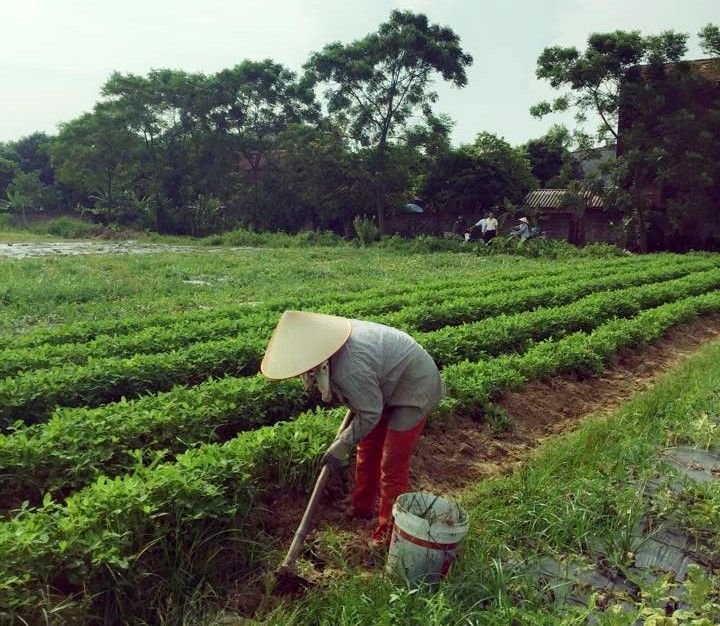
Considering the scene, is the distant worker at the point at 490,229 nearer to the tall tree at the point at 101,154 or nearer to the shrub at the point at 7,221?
the tall tree at the point at 101,154

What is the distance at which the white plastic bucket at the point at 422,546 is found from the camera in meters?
3.25

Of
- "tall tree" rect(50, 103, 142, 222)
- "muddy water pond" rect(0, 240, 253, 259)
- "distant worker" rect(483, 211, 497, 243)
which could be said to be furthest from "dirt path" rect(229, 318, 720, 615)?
"tall tree" rect(50, 103, 142, 222)

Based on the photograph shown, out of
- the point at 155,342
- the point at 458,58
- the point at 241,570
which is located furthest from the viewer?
the point at 458,58

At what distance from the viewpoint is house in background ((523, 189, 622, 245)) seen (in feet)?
90.8

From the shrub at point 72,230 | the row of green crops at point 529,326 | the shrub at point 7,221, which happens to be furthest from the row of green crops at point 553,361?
the shrub at point 7,221

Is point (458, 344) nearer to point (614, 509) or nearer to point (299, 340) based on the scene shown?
point (614, 509)

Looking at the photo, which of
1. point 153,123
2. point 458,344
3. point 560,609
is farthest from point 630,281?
point 153,123

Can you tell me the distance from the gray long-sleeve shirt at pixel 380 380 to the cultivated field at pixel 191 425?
877 mm

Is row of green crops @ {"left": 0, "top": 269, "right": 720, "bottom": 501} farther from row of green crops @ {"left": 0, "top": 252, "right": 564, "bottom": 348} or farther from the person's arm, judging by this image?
row of green crops @ {"left": 0, "top": 252, "right": 564, "bottom": 348}

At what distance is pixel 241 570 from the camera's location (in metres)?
3.77

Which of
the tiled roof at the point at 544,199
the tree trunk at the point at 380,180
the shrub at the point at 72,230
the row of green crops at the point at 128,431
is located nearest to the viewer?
the row of green crops at the point at 128,431

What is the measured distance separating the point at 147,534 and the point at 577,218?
31.2 metres

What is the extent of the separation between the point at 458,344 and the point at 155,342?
406 centimetres

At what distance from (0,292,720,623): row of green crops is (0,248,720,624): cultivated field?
0.04 ft
